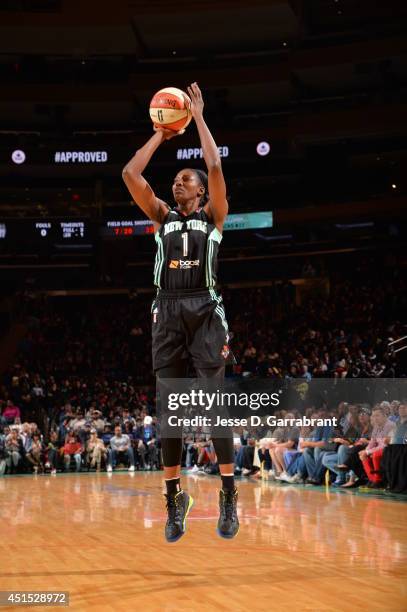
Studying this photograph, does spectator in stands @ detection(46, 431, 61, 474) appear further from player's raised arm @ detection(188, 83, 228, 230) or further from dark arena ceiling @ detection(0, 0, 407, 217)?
player's raised arm @ detection(188, 83, 228, 230)

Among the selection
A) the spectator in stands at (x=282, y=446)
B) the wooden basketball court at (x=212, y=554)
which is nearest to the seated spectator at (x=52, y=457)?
the spectator in stands at (x=282, y=446)

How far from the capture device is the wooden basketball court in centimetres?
534

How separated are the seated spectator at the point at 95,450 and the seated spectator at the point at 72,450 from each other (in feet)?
0.73

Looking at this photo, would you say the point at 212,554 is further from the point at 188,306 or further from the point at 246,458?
the point at 246,458

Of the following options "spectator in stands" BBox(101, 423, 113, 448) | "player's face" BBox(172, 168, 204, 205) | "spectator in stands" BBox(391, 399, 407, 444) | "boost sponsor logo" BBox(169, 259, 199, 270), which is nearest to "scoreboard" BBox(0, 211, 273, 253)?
"spectator in stands" BBox(101, 423, 113, 448)

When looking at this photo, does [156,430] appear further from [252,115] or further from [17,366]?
[252,115]

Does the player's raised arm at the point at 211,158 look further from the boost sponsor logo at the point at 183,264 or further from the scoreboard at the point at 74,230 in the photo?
the scoreboard at the point at 74,230

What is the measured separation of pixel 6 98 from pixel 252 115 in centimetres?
877

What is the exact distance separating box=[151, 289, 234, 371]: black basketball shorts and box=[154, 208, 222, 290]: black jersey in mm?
83

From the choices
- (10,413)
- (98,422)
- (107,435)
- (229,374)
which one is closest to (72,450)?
(98,422)

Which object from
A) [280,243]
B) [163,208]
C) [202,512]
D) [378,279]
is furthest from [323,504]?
[280,243]

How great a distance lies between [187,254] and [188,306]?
0.36m

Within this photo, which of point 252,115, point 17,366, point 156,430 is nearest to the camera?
point 156,430

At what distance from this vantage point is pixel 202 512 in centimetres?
1048
